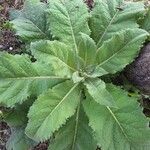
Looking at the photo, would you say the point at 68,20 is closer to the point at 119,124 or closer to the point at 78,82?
the point at 78,82

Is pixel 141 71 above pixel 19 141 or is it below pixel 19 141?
above

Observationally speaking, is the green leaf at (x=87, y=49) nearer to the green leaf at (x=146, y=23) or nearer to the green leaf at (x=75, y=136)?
the green leaf at (x=75, y=136)

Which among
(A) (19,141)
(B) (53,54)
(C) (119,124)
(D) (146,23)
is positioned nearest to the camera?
(B) (53,54)

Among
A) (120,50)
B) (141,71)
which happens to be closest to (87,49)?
(120,50)

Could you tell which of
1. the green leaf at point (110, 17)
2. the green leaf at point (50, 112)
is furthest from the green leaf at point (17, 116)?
the green leaf at point (110, 17)

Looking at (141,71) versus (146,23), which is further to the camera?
(146,23)

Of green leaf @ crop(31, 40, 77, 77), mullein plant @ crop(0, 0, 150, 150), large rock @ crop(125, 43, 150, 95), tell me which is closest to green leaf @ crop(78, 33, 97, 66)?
mullein plant @ crop(0, 0, 150, 150)
